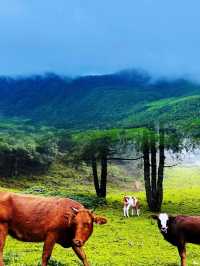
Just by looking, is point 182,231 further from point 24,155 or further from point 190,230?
point 24,155

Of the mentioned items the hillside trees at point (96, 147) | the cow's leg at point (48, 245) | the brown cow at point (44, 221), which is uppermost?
the brown cow at point (44, 221)

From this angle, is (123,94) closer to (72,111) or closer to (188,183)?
(72,111)

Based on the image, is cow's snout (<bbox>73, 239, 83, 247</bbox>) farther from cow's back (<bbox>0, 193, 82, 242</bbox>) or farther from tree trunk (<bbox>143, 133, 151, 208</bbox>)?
tree trunk (<bbox>143, 133, 151, 208</bbox>)

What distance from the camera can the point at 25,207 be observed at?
12.8 meters

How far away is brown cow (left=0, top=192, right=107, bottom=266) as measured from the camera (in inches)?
500

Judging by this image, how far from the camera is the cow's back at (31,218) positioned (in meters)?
12.7

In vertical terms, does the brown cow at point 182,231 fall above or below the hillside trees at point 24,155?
above

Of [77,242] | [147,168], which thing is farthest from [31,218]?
[147,168]

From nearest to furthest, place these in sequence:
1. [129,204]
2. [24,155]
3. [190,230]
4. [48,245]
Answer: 1. [48,245]
2. [190,230]
3. [129,204]
4. [24,155]

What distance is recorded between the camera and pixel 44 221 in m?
12.7

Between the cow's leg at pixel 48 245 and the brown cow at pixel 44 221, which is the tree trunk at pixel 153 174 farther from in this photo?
the cow's leg at pixel 48 245

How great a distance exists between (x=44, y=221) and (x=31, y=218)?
0.33 m

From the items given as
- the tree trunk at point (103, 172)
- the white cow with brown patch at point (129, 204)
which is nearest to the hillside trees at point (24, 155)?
the tree trunk at point (103, 172)

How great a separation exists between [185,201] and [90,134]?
34.4 feet
